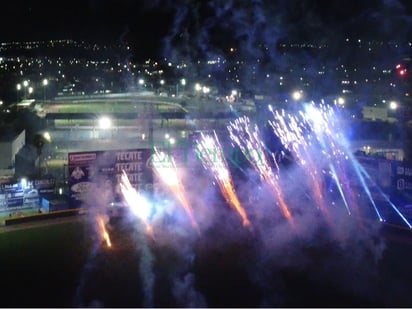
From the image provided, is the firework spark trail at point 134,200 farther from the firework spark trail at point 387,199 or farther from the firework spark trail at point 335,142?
the firework spark trail at point 387,199

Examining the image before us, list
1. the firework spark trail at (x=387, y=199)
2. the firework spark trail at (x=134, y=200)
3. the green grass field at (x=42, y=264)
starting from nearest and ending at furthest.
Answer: the green grass field at (x=42, y=264)
the firework spark trail at (x=387, y=199)
the firework spark trail at (x=134, y=200)

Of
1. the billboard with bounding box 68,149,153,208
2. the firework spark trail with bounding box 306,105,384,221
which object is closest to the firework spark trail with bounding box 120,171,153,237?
the billboard with bounding box 68,149,153,208

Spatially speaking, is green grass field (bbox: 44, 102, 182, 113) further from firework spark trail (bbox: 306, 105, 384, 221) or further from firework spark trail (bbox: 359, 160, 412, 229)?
firework spark trail (bbox: 359, 160, 412, 229)

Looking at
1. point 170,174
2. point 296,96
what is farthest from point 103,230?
point 296,96

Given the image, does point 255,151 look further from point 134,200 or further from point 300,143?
point 134,200

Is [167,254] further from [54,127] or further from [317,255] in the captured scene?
[54,127]

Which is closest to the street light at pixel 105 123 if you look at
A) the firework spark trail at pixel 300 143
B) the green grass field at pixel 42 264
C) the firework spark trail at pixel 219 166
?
the firework spark trail at pixel 219 166
